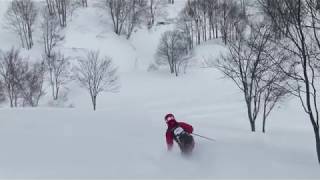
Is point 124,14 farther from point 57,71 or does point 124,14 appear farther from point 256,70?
point 256,70

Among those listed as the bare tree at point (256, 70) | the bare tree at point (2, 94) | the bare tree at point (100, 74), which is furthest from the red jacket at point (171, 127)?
the bare tree at point (2, 94)

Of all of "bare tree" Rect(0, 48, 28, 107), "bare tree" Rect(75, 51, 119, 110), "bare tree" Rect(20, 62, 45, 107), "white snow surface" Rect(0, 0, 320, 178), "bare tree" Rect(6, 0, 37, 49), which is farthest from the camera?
"bare tree" Rect(6, 0, 37, 49)

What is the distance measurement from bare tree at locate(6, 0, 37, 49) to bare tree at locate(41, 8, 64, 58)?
7.56ft

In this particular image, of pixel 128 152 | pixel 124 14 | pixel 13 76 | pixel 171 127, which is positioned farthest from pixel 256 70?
pixel 124 14

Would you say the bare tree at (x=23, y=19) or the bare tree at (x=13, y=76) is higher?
the bare tree at (x=23, y=19)

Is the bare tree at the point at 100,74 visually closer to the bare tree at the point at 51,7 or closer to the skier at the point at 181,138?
the bare tree at the point at 51,7

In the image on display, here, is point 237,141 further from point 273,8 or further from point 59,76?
point 59,76

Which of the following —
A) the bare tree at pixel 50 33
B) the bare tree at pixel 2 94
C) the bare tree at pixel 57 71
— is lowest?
the bare tree at pixel 2 94

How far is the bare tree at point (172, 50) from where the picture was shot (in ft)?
197

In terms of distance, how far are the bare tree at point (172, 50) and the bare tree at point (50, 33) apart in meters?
18.2

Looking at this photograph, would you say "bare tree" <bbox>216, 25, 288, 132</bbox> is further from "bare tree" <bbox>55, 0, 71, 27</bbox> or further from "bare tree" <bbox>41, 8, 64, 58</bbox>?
"bare tree" <bbox>55, 0, 71, 27</bbox>

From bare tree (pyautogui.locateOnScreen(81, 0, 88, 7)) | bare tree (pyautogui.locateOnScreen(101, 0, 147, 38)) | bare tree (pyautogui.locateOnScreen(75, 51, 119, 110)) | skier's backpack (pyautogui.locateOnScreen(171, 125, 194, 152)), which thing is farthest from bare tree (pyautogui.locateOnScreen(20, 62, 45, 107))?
skier's backpack (pyautogui.locateOnScreen(171, 125, 194, 152))

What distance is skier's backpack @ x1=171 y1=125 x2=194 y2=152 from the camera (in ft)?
36.1

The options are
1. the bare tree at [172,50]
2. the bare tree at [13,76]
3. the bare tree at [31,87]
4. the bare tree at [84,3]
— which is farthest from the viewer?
the bare tree at [84,3]
